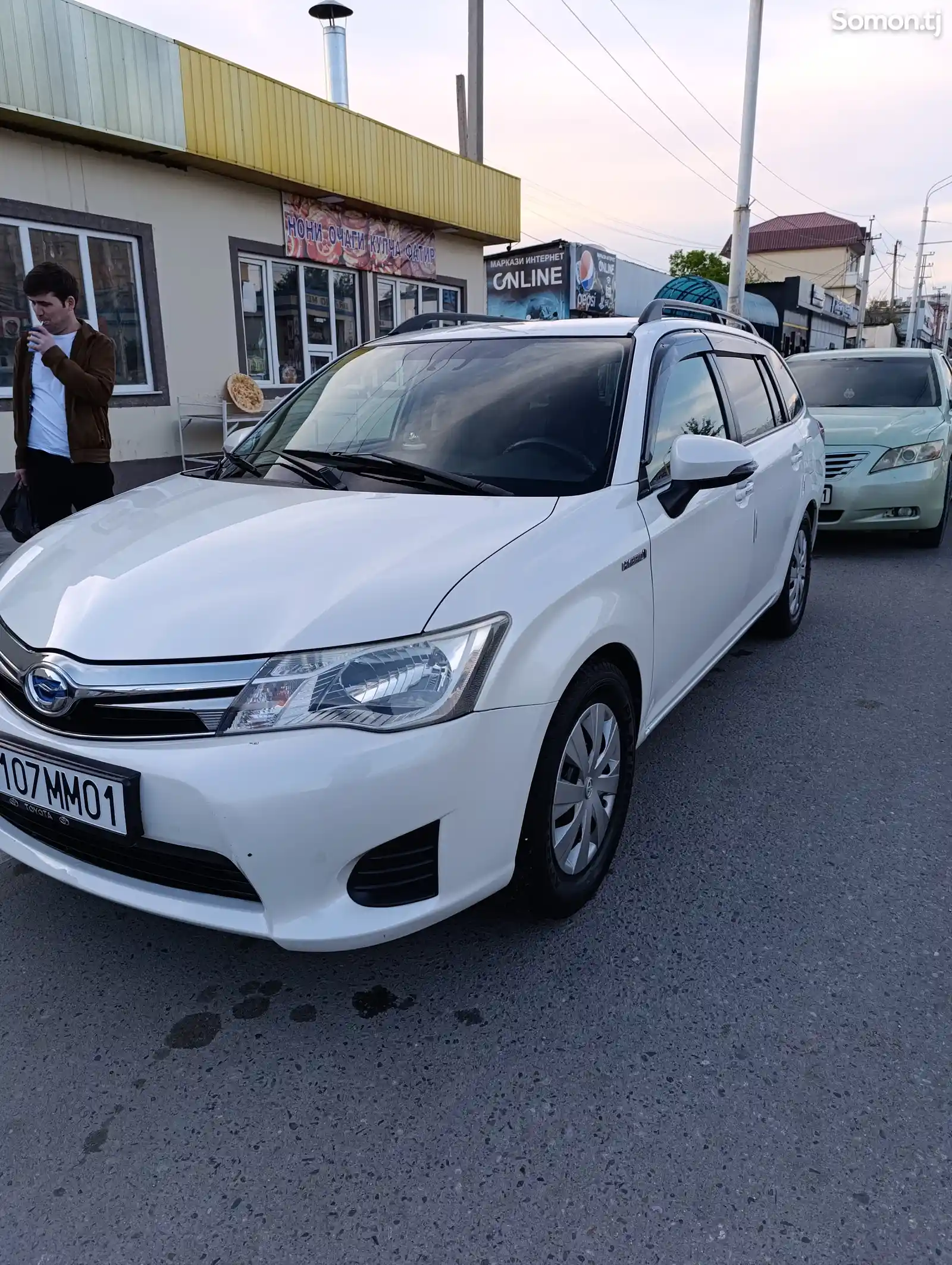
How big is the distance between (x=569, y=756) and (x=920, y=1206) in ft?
3.90

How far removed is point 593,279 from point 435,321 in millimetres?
20122

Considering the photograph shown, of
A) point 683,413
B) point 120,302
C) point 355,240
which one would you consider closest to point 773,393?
point 683,413

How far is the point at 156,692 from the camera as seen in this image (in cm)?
198

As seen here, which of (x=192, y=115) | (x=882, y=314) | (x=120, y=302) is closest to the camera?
(x=192, y=115)

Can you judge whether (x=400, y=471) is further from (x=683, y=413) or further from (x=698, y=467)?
(x=683, y=413)

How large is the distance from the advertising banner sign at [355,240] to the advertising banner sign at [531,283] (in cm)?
785

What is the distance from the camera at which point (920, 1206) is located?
5.63ft

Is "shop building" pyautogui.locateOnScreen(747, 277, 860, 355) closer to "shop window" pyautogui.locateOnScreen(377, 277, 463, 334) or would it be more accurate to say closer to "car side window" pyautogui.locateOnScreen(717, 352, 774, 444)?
"shop window" pyautogui.locateOnScreen(377, 277, 463, 334)

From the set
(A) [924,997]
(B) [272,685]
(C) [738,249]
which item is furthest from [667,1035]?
(C) [738,249]

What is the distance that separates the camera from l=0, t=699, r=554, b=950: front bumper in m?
1.89

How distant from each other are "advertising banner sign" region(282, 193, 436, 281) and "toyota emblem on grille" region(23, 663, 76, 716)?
10.5m

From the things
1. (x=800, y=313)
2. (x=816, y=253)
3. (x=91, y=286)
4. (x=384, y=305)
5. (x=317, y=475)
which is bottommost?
(x=317, y=475)

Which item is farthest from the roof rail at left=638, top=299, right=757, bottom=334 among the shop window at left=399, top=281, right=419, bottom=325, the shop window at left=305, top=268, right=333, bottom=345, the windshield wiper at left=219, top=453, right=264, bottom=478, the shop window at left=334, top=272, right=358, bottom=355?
the shop window at left=399, top=281, right=419, bottom=325

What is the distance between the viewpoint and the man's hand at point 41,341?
428 cm
